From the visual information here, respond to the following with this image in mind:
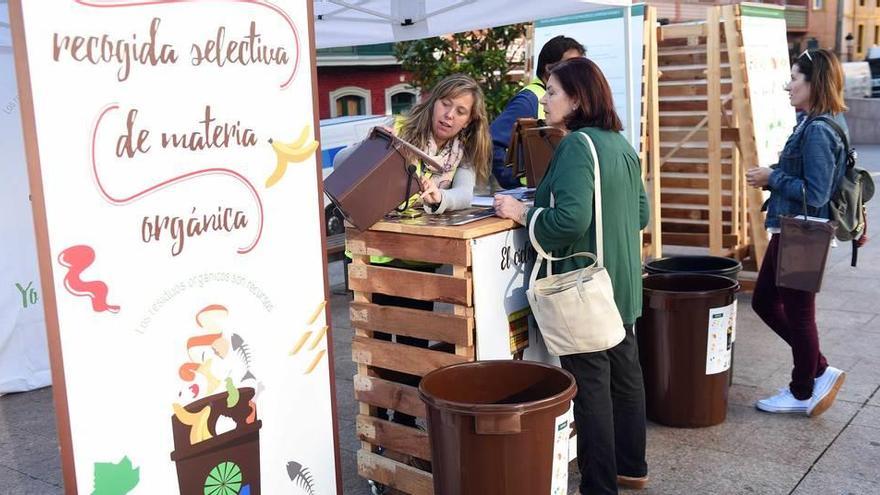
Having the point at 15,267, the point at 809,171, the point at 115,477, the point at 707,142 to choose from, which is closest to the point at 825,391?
the point at 809,171

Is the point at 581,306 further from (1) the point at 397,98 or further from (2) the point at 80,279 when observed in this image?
(1) the point at 397,98

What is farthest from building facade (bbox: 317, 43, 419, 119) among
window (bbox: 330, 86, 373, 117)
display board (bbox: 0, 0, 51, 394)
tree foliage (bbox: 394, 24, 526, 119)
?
display board (bbox: 0, 0, 51, 394)

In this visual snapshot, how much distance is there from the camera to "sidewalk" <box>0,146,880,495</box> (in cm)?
391

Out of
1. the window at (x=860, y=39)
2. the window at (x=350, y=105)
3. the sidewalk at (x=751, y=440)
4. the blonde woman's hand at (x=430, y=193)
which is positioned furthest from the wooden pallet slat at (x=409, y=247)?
the window at (x=860, y=39)

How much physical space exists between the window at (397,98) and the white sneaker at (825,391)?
1827 centimetres

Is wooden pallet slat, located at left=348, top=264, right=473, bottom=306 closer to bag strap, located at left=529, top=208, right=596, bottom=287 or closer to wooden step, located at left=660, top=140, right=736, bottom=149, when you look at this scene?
bag strap, located at left=529, top=208, right=596, bottom=287

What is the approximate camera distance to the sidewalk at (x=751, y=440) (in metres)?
3.91

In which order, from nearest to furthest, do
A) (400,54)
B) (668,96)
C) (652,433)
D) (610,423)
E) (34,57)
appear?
(34,57)
(610,423)
(652,433)
(668,96)
(400,54)

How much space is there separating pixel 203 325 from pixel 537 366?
1.18 m

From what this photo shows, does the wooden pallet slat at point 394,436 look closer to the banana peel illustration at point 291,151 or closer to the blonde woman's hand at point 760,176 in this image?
the banana peel illustration at point 291,151

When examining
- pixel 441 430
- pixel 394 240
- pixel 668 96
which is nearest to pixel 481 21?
pixel 668 96

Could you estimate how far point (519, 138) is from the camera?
4055mm

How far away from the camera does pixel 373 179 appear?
11.0 feet

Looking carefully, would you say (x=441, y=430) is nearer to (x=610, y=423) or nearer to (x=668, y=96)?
(x=610, y=423)
